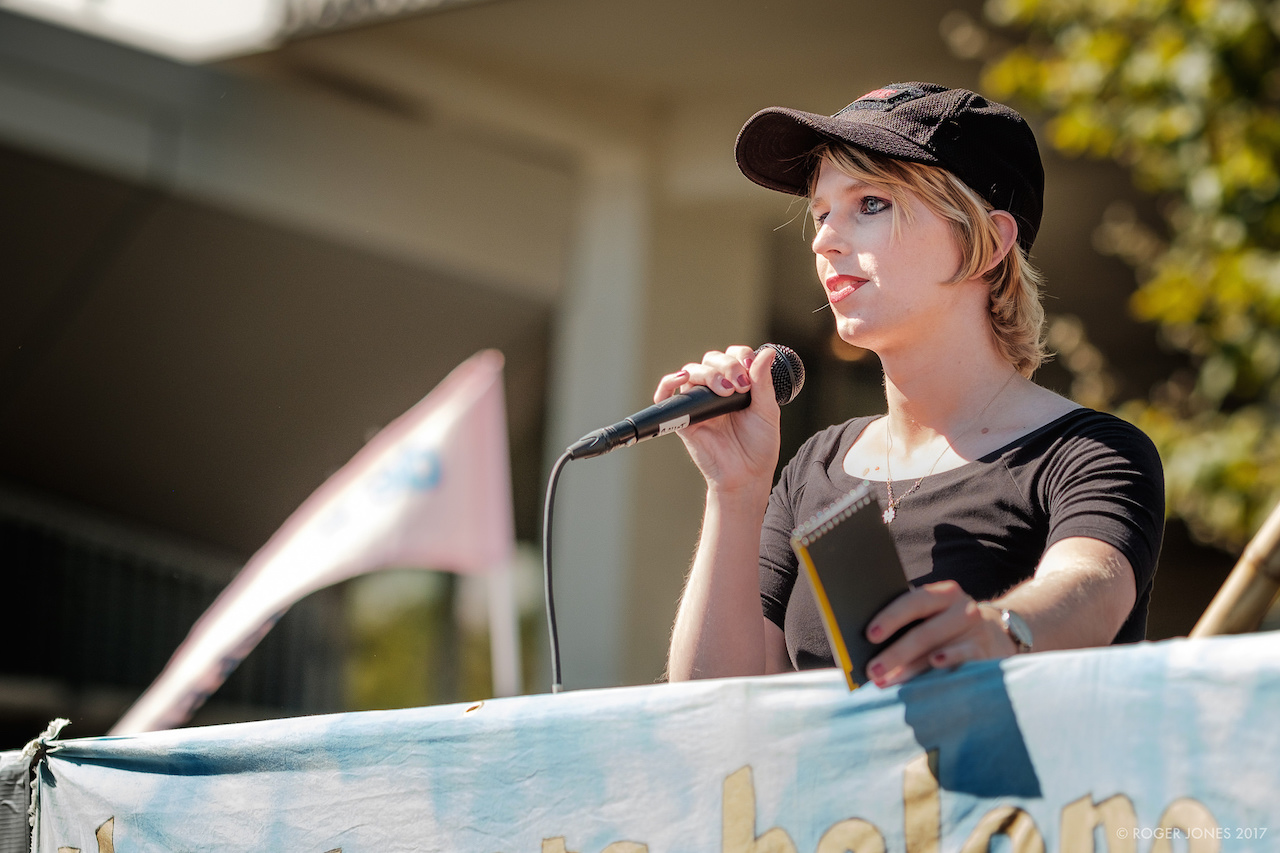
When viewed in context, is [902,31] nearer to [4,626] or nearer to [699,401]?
[699,401]

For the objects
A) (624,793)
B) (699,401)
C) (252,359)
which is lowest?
(624,793)

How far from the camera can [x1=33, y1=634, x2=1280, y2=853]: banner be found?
107 centimetres

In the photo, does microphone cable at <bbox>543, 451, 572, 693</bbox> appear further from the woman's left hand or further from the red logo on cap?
the red logo on cap

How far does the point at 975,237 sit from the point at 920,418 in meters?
0.26

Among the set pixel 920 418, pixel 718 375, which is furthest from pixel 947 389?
pixel 718 375

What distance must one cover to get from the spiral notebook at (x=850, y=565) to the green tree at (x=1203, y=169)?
3100 mm

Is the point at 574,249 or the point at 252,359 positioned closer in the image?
the point at 252,359

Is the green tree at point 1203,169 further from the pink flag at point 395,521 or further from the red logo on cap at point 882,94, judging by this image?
the red logo on cap at point 882,94

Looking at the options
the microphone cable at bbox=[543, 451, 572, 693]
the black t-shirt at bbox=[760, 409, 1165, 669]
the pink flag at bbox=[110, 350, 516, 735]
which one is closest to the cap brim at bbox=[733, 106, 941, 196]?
the black t-shirt at bbox=[760, 409, 1165, 669]

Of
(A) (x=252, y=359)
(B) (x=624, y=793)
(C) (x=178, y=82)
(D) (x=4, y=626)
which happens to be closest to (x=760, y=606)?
(B) (x=624, y=793)

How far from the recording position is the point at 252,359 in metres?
6.15

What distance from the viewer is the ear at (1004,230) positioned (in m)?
1.76

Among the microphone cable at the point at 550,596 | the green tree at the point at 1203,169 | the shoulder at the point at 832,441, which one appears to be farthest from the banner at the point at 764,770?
the green tree at the point at 1203,169

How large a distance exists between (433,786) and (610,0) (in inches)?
192
